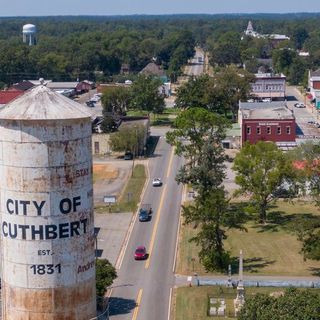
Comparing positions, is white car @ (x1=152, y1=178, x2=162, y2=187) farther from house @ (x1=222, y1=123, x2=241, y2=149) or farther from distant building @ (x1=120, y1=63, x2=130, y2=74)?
distant building @ (x1=120, y1=63, x2=130, y2=74)

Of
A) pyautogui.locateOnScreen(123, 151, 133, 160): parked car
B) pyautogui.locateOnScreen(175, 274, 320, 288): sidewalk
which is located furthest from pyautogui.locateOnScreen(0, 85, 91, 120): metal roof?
Answer: pyautogui.locateOnScreen(123, 151, 133, 160): parked car

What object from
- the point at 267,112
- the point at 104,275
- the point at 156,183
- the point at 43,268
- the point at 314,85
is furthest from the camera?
the point at 314,85

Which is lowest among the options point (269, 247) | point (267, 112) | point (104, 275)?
point (269, 247)

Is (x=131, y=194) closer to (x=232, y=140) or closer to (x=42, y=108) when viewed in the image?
(x=232, y=140)

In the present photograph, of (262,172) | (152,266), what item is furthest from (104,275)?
(262,172)

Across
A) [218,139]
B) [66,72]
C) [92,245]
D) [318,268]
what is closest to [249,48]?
[66,72]

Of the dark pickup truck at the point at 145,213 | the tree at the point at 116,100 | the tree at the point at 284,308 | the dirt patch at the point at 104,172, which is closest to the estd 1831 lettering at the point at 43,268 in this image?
the tree at the point at 284,308
